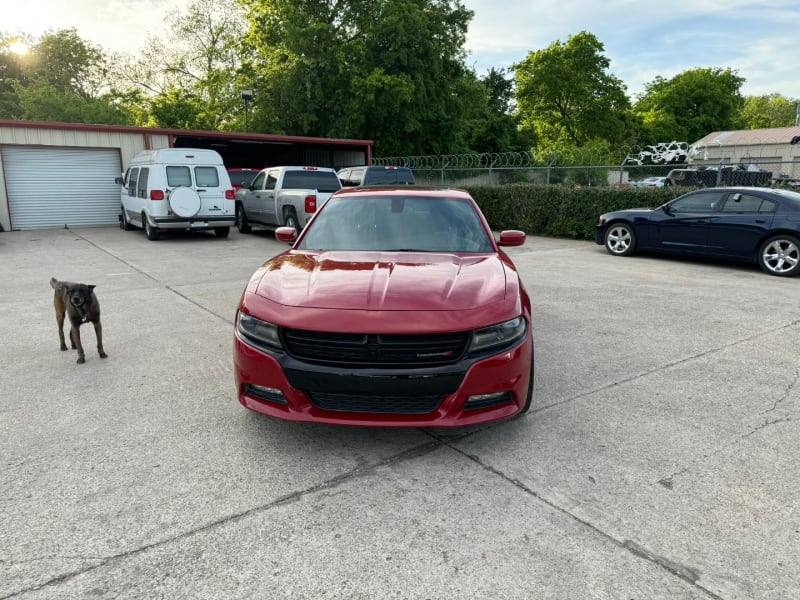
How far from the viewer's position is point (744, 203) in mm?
9508

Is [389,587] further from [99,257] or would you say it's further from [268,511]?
[99,257]

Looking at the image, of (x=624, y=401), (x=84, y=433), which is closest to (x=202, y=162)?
(x=84, y=433)

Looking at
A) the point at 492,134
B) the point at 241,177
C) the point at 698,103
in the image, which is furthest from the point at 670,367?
the point at 698,103

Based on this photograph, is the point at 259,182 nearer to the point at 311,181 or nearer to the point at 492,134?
the point at 311,181

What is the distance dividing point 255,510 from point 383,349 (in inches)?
40.4

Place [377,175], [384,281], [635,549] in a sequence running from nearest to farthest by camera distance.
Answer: [635,549]
[384,281]
[377,175]

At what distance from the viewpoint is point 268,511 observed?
2660mm

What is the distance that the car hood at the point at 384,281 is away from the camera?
3.14 meters

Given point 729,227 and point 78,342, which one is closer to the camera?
point 78,342

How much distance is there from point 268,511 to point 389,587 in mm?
790

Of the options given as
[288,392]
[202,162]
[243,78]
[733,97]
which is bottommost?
[288,392]

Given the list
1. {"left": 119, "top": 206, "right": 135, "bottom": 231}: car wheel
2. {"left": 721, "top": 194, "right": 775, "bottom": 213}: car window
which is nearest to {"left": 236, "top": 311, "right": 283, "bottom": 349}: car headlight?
{"left": 721, "top": 194, "right": 775, "bottom": 213}: car window

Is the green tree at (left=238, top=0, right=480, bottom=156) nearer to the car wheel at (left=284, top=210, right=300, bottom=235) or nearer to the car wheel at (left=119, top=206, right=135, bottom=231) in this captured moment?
the car wheel at (left=119, top=206, right=135, bottom=231)

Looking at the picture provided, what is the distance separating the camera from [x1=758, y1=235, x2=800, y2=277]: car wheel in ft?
29.4
